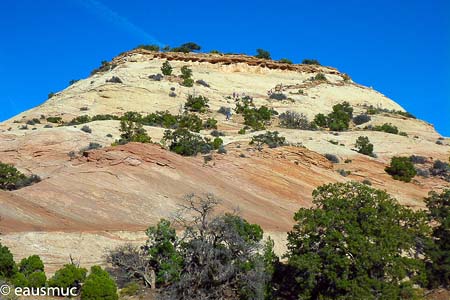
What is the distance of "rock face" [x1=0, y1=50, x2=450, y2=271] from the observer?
19622 millimetres

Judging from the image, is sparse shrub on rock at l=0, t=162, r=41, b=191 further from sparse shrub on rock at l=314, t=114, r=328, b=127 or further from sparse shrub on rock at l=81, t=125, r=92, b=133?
sparse shrub on rock at l=314, t=114, r=328, b=127

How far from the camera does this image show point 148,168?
85.4 feet

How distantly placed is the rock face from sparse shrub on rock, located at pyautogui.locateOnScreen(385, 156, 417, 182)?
2.46 feet

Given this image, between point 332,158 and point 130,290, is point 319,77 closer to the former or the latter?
point 332,158

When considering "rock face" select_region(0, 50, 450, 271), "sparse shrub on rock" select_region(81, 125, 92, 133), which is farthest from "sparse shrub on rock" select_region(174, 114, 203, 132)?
"sparse shrub on rock" select_region(81, 125, 92, 133)

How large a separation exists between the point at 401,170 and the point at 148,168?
65.6ft

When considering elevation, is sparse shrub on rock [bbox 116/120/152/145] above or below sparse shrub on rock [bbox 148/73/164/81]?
below

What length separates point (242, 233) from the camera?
17.8 metres

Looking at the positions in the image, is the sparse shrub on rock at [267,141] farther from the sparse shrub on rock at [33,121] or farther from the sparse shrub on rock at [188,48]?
the sparse shrub on rock at [188,48]

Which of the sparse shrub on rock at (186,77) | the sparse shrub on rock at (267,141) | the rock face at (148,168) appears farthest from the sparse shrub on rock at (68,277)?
the sparse shrub on rock at (186,77)

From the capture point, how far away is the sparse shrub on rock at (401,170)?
36.9 meters

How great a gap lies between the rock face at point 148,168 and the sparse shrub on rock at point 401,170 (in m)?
0.75

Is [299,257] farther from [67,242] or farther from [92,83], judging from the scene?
[92,83]

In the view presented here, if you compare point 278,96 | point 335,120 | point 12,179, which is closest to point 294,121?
point 335,120
